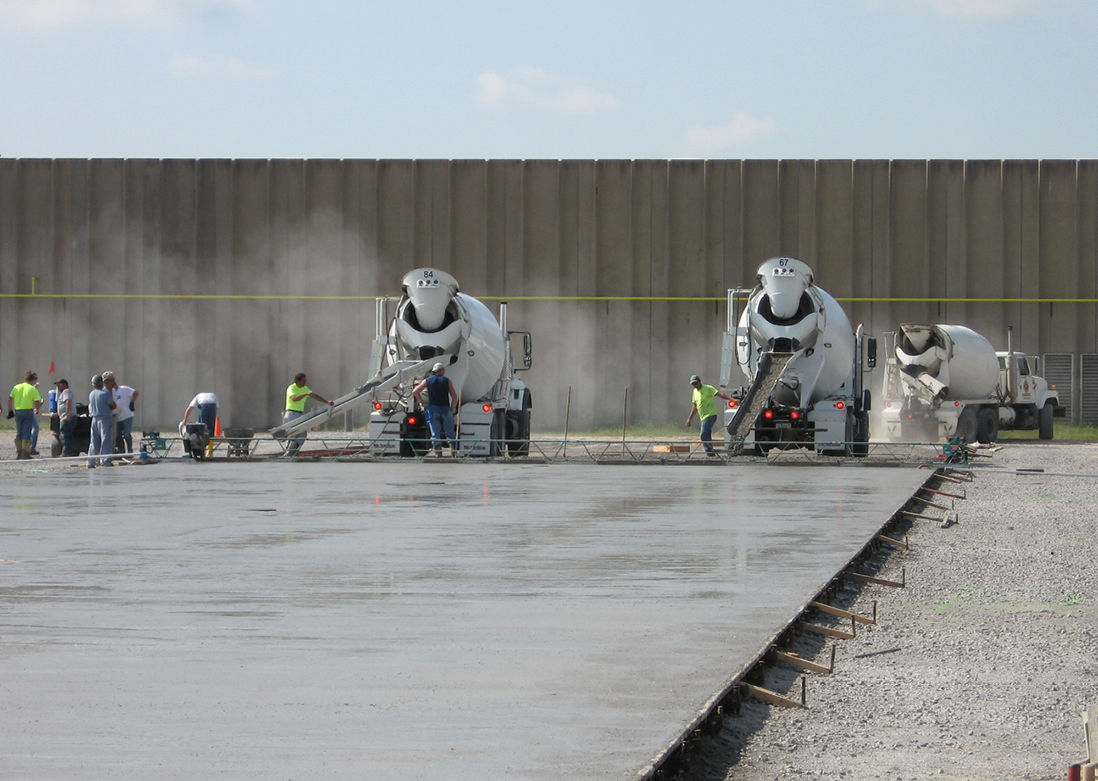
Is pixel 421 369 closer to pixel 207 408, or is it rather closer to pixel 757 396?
pixel 207 408

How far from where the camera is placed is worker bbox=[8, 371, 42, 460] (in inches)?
1062

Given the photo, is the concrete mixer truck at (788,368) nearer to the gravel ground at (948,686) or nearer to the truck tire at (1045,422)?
the truck tire at (1045,422)

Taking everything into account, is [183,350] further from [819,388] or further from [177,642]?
[177,642]

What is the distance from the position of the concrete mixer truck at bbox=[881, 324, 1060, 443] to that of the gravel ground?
69.5ft

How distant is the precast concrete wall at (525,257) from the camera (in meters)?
42.3

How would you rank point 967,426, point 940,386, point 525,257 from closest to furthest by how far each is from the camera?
point 940,386, point 967,426, point 525,257

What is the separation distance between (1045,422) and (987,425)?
4052 millimetres

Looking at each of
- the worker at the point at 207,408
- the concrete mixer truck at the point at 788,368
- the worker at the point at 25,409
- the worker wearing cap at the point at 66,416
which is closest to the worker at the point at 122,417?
the worker at the point at 207,408

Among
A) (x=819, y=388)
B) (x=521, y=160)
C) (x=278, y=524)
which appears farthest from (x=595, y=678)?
(x=521, y=160)

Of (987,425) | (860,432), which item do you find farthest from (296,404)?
(987,425)

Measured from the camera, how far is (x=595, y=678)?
21.7 ft

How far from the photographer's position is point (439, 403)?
2519 centimetres

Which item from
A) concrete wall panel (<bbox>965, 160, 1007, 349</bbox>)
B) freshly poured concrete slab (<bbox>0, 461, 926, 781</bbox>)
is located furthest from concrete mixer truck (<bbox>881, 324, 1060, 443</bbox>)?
freshly poured concrete slab (<bbox>0, 461, 926, 781</bbox>)

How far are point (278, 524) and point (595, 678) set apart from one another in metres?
7.79
